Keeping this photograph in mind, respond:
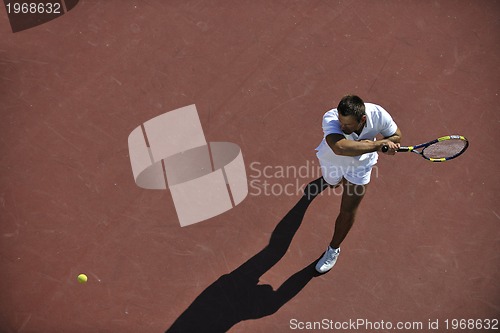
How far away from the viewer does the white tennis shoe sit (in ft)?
21.5

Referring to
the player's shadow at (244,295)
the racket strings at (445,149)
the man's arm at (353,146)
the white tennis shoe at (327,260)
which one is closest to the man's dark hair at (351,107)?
the man's arm at (353,146)

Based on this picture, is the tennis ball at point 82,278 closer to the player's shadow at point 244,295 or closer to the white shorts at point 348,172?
the player's shadow at point 244,295

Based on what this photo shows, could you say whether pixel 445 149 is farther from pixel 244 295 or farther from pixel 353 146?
pixel 244 295

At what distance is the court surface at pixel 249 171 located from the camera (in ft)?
21.5

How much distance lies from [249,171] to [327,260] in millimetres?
1444

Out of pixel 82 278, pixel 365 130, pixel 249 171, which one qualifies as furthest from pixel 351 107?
pixel 82 278

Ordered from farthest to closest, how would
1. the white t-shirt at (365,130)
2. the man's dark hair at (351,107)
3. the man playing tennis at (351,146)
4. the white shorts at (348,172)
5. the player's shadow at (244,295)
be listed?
1. the player's shadow at (244,295)
2. the white shorts at (348,172)
3. the white t-shirt at (365,130)
4. the man playing tennis at (351,146)
5. the man's dark hair at (351,107)

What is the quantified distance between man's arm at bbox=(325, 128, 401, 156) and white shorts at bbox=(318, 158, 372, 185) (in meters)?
0.46

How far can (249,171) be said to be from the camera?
23.5 ft

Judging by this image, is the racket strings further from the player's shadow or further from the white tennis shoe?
the player's shadow

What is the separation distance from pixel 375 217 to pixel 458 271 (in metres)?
1.10

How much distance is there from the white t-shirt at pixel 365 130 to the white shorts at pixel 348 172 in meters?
0.02

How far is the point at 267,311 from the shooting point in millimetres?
6480

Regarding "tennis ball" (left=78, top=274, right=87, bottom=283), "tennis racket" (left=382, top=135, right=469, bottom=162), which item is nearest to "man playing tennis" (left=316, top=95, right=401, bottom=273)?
"tennis racket" (left=382, top=135, right=469, bottom=162)
